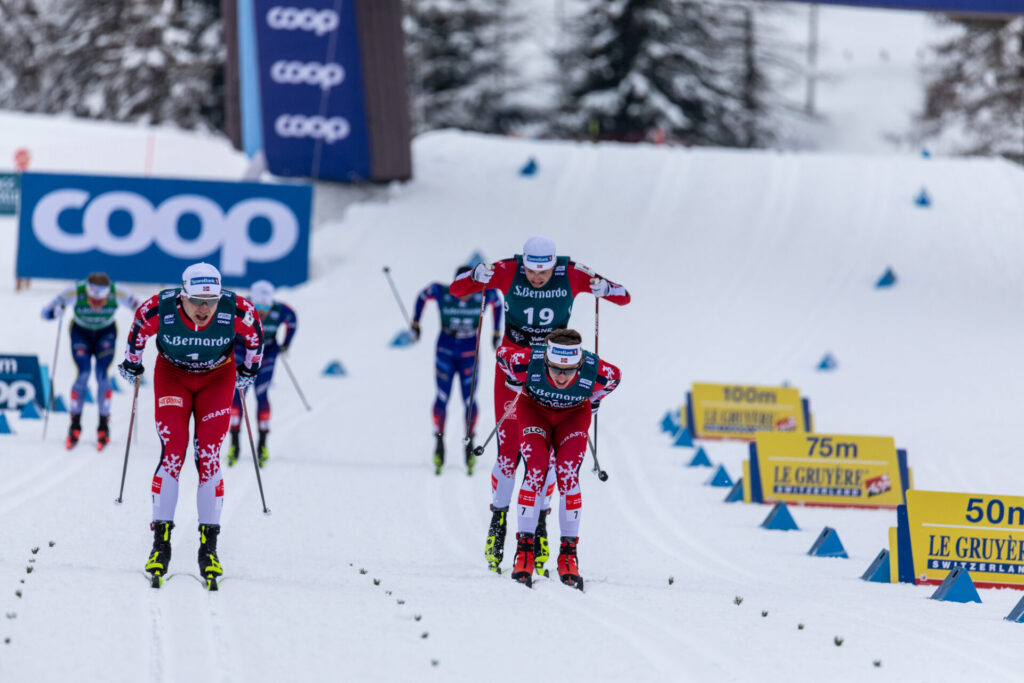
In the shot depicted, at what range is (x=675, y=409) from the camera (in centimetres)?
1703

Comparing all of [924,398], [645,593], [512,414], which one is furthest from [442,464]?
[924,398]

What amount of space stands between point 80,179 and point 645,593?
16.2 m

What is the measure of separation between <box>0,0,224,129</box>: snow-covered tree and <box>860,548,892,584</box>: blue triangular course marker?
35.8m

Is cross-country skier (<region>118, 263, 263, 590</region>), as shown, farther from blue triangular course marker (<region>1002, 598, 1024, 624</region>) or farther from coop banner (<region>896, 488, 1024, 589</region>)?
coop banner (<region>896, 488, 1024, 589</region>)

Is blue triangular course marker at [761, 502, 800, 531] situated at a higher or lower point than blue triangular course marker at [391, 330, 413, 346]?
lower

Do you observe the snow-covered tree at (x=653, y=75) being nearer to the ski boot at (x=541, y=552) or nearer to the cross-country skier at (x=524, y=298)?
the cross-country skier at (x=524, y=298)

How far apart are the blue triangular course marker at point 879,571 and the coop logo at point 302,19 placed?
18141 millimetres

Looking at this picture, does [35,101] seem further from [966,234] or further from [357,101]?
[966,234]

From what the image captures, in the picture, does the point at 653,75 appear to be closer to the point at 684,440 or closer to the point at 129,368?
the point at 684,440

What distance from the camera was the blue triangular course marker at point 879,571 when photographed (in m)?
8.86

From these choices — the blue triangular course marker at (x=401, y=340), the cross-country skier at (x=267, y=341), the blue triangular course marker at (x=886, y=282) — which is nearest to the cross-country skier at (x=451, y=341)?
the cross-country skier at (x=267, y=341)

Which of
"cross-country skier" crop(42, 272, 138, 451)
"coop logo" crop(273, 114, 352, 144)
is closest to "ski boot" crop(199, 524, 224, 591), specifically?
"cross-country skier" crop(42, 272, 138, 451)

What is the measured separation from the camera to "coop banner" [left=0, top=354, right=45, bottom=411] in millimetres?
14711

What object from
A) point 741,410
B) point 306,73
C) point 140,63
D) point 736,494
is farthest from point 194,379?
point 140,63
